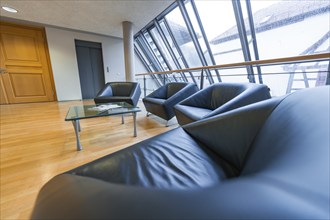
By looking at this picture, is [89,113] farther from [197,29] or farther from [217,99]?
[197,29]

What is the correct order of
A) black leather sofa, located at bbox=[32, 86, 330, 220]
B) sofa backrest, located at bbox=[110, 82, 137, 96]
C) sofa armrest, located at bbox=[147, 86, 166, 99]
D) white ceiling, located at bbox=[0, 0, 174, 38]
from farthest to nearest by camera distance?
Result: sofa backrest, located at bbox=[110, 82, 137, 96], white ceiling, located at bbox=[0, 0, 174, 38], sofa armrest, located at bbox=[147, 86, 166, 99], black leather sofa, located at bbox=[32, 86, 330, 220]

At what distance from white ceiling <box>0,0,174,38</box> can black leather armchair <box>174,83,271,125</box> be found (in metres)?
2.44

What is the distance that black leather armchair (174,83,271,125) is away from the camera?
4.71 feet

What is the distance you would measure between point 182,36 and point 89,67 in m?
3.52

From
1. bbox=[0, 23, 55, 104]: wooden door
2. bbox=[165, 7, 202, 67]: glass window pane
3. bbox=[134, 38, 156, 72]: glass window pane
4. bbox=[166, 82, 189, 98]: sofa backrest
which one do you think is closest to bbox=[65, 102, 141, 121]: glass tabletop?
bbox=[166, 82, 189, 98]: sofa backrest

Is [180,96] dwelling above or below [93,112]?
above

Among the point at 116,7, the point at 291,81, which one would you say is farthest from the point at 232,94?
the point at 116,7

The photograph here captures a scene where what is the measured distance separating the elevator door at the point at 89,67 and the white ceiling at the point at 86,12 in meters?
0.84

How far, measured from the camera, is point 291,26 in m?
2.37

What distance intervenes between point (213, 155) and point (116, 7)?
388 centimetres

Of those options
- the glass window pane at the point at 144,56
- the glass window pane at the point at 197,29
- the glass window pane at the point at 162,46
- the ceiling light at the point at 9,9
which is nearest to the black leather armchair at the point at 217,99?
the glass window pane at the point at 197,29

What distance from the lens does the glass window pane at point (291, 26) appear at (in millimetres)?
2098

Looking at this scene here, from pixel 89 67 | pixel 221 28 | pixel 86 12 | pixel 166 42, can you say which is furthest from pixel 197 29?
pixel 89 67

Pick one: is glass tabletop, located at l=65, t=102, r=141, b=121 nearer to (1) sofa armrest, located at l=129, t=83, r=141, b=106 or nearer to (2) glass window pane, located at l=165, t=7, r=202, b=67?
(1) sofa armrest, located at l=129, t=83, r=141, b=106
